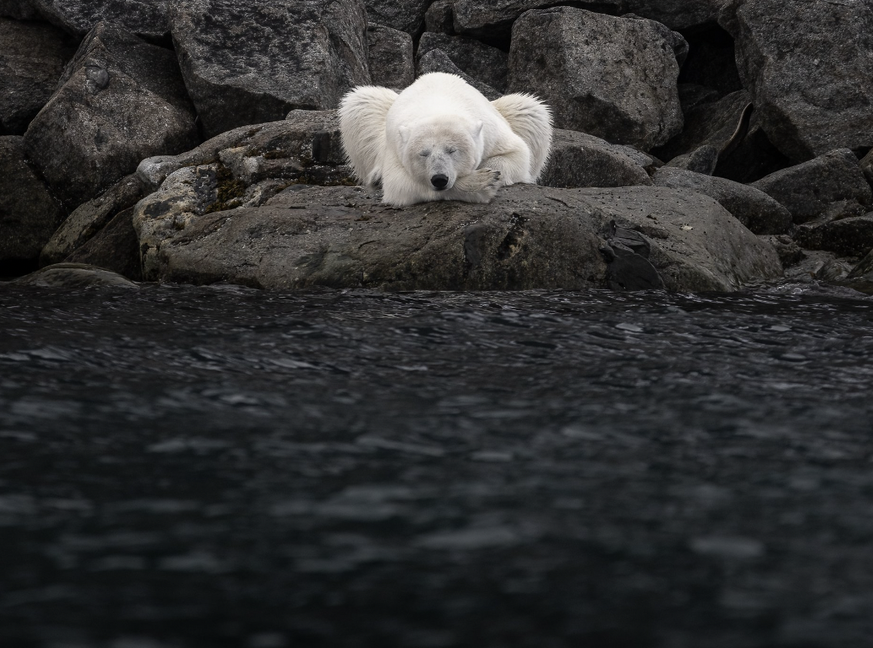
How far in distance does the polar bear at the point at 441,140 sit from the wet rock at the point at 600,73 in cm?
461

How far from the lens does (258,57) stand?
13383 millimetres

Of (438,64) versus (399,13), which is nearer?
(438,64)

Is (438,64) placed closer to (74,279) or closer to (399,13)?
(399,13)

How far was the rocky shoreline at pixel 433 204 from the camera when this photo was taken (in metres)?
8.98

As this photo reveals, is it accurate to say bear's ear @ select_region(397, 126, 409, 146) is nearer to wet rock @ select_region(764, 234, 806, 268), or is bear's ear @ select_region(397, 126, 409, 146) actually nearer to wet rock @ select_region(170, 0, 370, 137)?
wet rock @ select_region(170, 0, 370, 137)

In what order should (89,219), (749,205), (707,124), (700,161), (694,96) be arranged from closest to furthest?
(89,219), (749,205), (700,161), (707,124), (694,96)

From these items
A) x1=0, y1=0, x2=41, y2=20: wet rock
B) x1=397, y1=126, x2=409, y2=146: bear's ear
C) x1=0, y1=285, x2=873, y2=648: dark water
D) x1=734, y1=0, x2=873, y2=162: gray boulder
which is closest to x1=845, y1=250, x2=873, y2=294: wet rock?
x1=0, y1=285, x2=873, y2=648: dark water

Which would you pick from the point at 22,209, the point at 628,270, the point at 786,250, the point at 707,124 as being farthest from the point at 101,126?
the point at 707,124

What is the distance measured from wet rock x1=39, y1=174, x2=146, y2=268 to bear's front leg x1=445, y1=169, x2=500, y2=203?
4.66 meters

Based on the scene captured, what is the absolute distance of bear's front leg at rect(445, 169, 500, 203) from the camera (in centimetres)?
896

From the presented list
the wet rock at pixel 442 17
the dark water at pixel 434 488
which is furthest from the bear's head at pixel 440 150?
the wet rock at pixel 442 17

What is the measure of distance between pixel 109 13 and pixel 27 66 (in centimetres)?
152

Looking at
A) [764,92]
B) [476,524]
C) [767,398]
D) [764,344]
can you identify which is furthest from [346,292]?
[764,92]

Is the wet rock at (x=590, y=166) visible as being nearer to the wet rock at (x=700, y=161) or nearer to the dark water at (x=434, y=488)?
the wet rock at (x=700, y=161)
